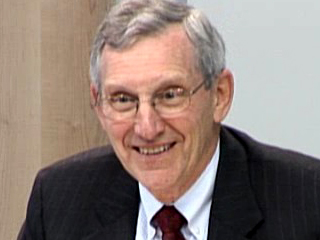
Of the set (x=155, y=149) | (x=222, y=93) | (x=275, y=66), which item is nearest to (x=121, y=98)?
(x=155, y=149)

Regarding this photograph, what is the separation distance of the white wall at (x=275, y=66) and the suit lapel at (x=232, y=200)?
837mm

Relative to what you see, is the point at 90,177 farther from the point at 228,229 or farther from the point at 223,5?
the point at 223,5

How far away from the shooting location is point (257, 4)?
3.51 metres

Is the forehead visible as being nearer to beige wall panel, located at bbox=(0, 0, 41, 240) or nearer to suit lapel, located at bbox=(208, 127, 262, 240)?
suit lapel, located at bbox=(208, 127, 262, 240)

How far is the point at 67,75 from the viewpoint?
3.70 meters

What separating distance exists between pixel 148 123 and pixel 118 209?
0.36m

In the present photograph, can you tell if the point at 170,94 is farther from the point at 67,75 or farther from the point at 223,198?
the point at 67,75

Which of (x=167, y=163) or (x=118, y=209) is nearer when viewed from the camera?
(x=167, y=163)

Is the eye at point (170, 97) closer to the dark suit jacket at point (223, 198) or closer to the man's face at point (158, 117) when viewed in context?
the man's face at point (158, 117)

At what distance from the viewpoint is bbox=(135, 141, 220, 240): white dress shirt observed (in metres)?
2.53

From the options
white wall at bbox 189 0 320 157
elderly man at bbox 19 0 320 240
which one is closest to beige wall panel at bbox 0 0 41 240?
white wall at bbox 189 0 320 157

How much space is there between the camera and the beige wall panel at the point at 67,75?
3678 millimetres

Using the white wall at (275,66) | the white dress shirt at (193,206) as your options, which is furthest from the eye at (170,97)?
the white wall at (275,66)

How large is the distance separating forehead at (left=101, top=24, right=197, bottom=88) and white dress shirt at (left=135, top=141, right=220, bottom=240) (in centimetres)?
28
